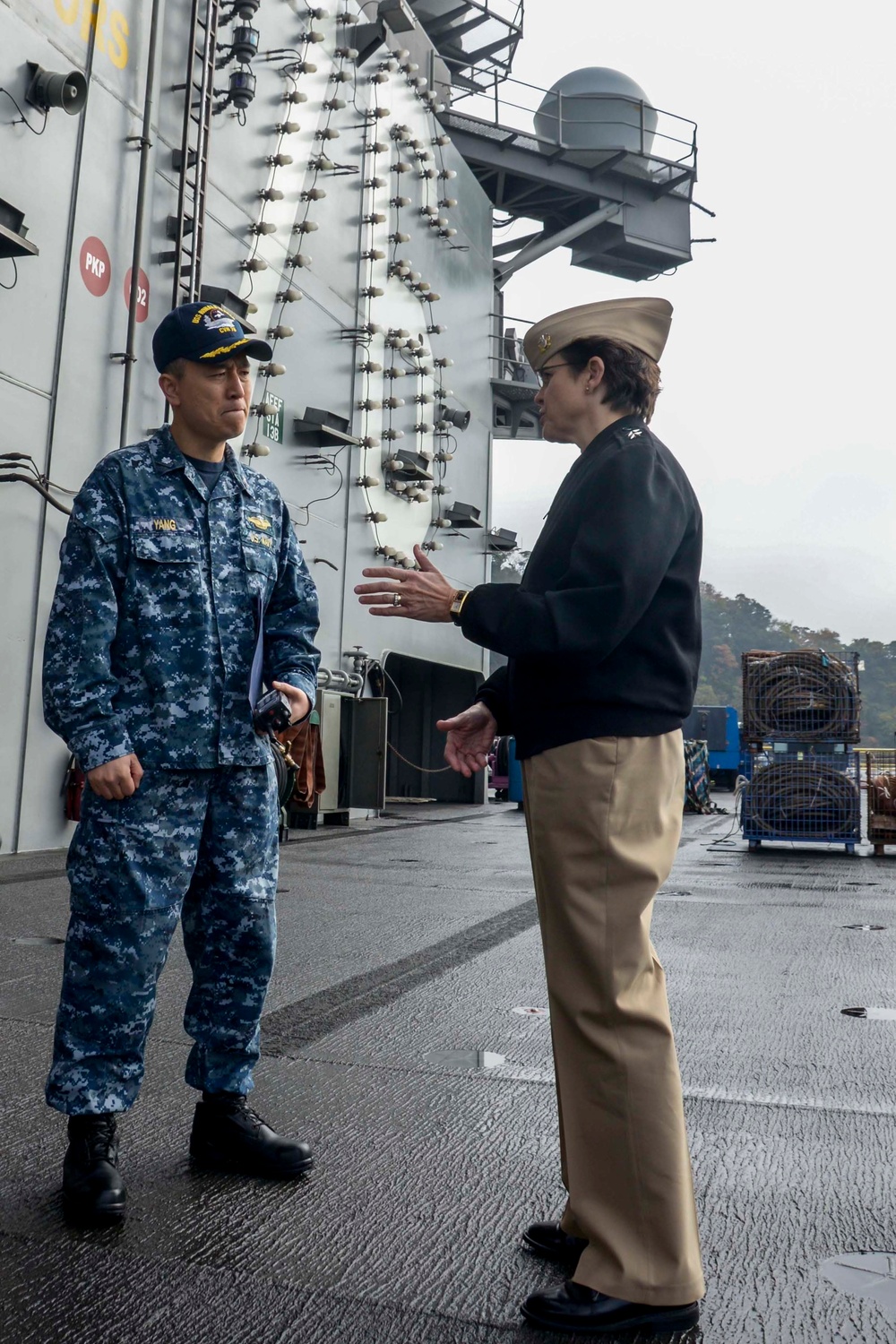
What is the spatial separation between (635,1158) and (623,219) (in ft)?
75.3

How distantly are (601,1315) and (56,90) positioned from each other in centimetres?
890

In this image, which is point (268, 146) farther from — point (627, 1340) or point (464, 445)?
point (627, 1340)

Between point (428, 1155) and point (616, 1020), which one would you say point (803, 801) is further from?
point (616, 1020)

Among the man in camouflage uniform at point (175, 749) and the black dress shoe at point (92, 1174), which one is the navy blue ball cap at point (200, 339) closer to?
the man in camouflage uniform at point (175, 749)

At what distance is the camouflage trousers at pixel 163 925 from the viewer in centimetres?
247

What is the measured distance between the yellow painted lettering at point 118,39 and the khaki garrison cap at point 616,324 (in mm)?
9000

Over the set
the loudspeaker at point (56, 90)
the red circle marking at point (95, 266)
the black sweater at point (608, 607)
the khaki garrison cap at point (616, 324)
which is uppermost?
the loudspeaker at point (56, 90)

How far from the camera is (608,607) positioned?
2047 millimetres

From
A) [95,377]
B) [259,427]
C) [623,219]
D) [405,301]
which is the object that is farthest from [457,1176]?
[623,219]

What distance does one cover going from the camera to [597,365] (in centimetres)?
226

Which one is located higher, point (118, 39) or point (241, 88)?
point (241, 88)

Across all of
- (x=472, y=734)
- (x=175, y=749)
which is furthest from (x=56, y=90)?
(x=472, y=734)

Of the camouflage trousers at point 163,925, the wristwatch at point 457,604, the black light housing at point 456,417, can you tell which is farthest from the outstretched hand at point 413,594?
the black light housing at point 456,417

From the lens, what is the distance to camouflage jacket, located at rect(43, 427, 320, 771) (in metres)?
2.50
